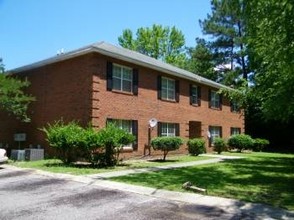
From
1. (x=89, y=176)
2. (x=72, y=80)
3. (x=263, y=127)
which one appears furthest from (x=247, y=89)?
(x=263, y=127)

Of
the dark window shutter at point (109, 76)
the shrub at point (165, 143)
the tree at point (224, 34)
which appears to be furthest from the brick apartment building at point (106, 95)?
the tree at point (224, 34)

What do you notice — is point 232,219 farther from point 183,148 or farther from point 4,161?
point 183,148

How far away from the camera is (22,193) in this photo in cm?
1100

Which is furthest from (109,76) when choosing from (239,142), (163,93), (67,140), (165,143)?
(239,142)

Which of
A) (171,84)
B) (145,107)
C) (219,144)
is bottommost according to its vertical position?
(219,144)

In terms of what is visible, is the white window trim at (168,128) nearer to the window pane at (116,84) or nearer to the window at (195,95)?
the window at (195,95)

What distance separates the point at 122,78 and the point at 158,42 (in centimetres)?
4093

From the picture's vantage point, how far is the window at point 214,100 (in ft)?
105

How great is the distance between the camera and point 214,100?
3253 centimetres

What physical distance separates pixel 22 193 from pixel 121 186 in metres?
2.83

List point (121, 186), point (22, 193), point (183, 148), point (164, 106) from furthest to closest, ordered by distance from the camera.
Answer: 1. point (183, 148)
2. point (164, 106)
3. point (121, 186)
4. point (22, 193)

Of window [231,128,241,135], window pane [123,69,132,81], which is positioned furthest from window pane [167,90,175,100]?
window [231,128,241,135]

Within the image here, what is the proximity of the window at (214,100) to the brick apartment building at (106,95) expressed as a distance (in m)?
3.67

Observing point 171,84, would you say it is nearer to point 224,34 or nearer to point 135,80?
point 135,80
